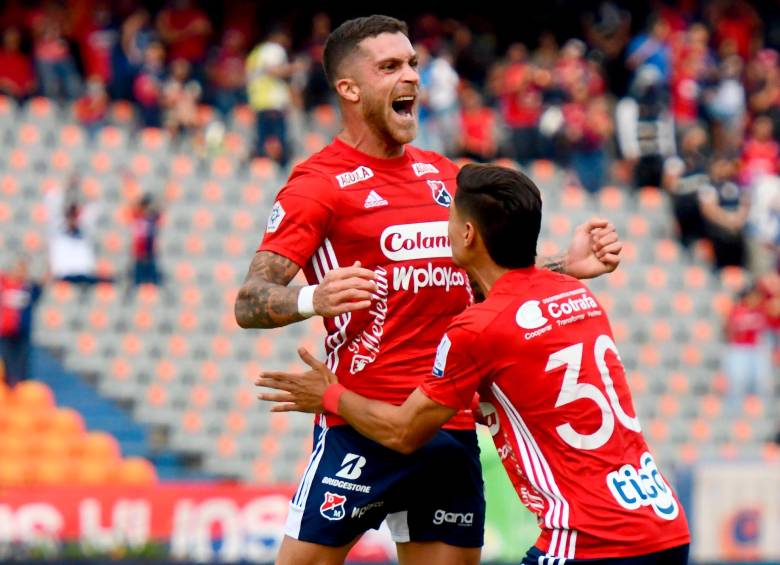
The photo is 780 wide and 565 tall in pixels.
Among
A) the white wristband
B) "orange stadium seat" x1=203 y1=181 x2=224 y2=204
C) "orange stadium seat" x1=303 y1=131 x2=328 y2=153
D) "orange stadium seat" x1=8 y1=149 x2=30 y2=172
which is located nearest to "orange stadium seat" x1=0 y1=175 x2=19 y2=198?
"orange stadium seat" x1=8 y1=149 x2=30 y2=172

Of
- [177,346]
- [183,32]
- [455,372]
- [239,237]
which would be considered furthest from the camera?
[183,32]

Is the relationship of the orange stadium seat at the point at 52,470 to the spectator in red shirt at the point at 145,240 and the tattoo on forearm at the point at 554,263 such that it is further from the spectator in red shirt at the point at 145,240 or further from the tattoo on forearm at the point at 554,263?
the tattoo on forearm at the point at 554,263

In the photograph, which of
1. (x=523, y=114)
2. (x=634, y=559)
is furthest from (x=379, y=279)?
(x=523, y=114)

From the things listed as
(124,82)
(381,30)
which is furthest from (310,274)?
(124,82)

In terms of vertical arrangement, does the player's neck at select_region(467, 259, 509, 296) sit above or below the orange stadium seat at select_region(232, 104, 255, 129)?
below

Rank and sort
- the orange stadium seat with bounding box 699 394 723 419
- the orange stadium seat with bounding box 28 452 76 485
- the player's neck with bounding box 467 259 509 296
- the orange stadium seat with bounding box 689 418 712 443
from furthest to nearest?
the orange stadium seat with bounding box 699 394 723 419
the orange stadium seat with bounding box 689 418 712 443
the orange stadium seat with bounding box 28 452 76 485
the player's neck with bounding box 467 259 509 296

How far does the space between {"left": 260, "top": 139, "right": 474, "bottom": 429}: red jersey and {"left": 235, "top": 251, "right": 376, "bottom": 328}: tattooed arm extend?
0.27ft

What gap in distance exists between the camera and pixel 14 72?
56.7ft

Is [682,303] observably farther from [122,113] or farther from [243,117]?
[122,113]

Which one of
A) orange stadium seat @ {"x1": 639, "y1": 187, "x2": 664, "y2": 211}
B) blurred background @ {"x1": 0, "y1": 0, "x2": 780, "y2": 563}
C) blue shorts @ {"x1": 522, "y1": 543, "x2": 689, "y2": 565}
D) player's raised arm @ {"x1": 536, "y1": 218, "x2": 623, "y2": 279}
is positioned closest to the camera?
blue shorts @ {"x1": 522, "y1": 543, "x2": 689, "y2": 565}

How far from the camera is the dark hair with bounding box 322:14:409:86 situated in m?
5.75

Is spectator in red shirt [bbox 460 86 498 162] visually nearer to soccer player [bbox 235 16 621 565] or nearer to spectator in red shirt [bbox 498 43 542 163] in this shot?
spectator in red shirt [bbox 498 43 542 163]

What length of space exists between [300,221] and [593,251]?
1.15 m

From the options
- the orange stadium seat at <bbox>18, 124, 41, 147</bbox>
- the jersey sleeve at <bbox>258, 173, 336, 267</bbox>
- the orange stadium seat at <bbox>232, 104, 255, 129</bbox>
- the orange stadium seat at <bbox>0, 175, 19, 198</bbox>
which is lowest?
the jersey sleeve at <bbox>258, 173, 336, 267</bbox>
